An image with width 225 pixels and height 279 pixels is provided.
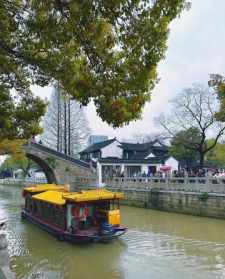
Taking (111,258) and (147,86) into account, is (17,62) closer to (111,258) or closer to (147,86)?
(147,86)

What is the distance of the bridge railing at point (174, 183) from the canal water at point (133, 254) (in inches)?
87.5

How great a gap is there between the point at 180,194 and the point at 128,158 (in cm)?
2387

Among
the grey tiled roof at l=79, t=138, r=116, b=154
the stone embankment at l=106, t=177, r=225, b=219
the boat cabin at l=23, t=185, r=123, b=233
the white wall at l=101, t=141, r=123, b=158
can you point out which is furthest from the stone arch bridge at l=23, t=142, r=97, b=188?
the boat cabin at l=23, t=185, r=123, b=233

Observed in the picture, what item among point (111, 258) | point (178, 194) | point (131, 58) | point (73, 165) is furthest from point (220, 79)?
point (73, 165)

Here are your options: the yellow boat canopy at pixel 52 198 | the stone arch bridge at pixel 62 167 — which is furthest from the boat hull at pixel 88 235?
the stone arch bridge at pixel 62 167

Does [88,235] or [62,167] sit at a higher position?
[62,167]

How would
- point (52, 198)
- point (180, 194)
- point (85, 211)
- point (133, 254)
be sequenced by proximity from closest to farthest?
1. point (133, 254)
2. point (85, 211)
3. point (52, 198)
4. point (180, 194)

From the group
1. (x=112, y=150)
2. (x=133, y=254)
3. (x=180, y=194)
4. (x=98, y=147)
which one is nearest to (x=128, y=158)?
(x=112, y=150)

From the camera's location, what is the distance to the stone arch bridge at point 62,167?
3772cm

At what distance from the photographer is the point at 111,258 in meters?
12.4

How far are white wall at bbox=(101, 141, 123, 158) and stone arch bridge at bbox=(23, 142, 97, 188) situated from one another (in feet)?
27.4

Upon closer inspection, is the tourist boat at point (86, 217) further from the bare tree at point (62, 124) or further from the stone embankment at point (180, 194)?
the bare tree at point (62, 124)

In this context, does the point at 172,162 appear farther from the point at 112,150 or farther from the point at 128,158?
the point at 112,150

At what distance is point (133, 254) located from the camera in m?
12.9
